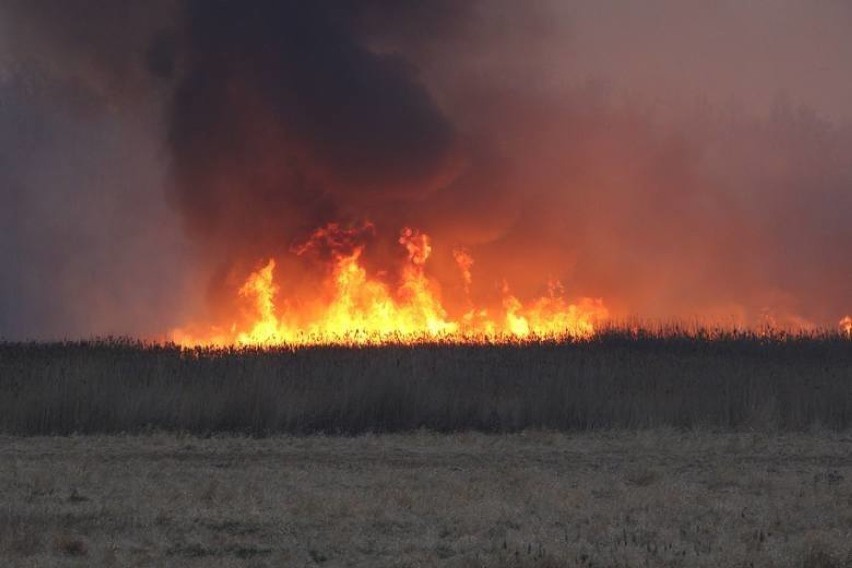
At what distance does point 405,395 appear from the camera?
18.4m

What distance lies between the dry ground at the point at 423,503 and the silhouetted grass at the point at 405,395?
1.63 meters

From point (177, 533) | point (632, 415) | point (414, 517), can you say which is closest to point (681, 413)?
point (632, 415)

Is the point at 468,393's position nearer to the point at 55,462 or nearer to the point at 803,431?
the point at 803,431

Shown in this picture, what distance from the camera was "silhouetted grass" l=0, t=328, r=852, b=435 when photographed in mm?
17672

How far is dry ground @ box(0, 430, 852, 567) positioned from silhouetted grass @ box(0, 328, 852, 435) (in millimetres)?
1632

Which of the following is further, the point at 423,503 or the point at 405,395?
the point at 405,395

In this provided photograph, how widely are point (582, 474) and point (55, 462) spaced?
5699mm

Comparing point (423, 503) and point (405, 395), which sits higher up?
point (405, 395)

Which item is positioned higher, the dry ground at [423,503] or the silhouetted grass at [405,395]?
the silhouetted grass at [405,395]

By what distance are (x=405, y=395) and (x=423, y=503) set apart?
26.0 ft

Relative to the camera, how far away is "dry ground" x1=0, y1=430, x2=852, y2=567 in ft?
27.7

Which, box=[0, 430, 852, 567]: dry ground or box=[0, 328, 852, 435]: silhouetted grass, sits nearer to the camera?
box=[0, 430, 852, 567]: dry ground

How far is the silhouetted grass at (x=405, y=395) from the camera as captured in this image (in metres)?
17.7

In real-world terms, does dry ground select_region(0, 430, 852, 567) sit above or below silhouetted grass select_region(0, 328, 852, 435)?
below
